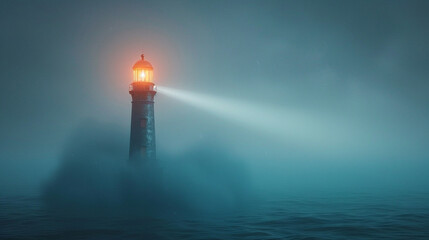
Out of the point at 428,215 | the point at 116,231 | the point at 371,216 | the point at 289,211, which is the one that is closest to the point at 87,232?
the point at 116,231

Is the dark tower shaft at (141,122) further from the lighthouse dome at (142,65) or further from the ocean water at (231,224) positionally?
the ocean water at (231,224)

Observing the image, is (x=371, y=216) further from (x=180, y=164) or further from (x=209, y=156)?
(x=209, y=156)

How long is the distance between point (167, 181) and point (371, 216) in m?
19.0

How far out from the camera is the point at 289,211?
2959 centimetres

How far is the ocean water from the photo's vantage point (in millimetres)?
20062

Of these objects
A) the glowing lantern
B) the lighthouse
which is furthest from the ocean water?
the glowing lantern

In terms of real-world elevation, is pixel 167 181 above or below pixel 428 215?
above

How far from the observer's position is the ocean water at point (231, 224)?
65.8 ft

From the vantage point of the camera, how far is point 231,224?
76.2 ft

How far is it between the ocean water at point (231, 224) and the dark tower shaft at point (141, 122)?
7.30 m

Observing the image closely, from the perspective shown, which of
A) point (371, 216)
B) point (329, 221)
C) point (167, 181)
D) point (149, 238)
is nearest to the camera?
point (149, 238)

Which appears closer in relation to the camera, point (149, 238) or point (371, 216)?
point (149, 238)

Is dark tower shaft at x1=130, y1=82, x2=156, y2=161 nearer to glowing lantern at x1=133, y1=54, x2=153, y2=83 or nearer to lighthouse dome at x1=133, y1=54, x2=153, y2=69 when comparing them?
glowing lantern at x1=133, y1=54, x2=153, y2=83

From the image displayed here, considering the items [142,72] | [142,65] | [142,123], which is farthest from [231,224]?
[142,65]
